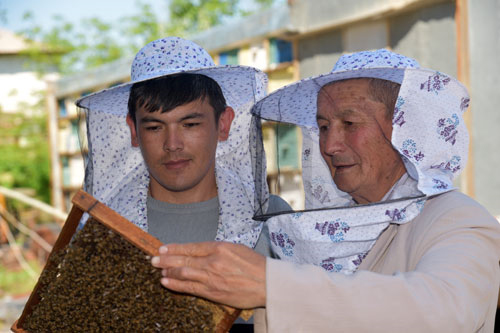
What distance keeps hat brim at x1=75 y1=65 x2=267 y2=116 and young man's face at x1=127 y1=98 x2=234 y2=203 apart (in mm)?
160

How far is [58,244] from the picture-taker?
2.11 metres

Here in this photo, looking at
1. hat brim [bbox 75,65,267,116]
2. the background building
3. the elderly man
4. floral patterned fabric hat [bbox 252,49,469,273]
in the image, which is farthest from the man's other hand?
the background building

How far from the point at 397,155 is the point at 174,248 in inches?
41.6

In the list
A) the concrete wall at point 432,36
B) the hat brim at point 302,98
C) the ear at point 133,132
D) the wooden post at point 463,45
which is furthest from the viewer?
the concrete wall at point 432,36

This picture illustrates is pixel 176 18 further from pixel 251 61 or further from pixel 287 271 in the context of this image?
pixel 287 271

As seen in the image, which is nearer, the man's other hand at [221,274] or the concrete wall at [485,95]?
the man's other hand at [221,274]

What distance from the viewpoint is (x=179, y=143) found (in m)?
2.62

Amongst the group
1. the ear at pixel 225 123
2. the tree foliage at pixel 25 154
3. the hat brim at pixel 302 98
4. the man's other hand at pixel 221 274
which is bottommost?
the tree foliage at pixel 25 154

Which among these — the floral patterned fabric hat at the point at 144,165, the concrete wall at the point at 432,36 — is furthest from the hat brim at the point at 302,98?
the concrete wall at the point at 432,36

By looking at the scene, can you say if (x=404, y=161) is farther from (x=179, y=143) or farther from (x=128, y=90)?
(x=128, y=90)

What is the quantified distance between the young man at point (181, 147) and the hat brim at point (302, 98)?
13 centimetres

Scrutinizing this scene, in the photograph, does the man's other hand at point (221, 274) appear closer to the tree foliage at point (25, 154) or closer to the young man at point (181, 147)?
the young man at point (181, 147)

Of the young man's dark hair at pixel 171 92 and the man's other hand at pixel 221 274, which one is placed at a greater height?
the young man's dark hair at pixel 171 92

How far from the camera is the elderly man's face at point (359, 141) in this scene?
2.23m
